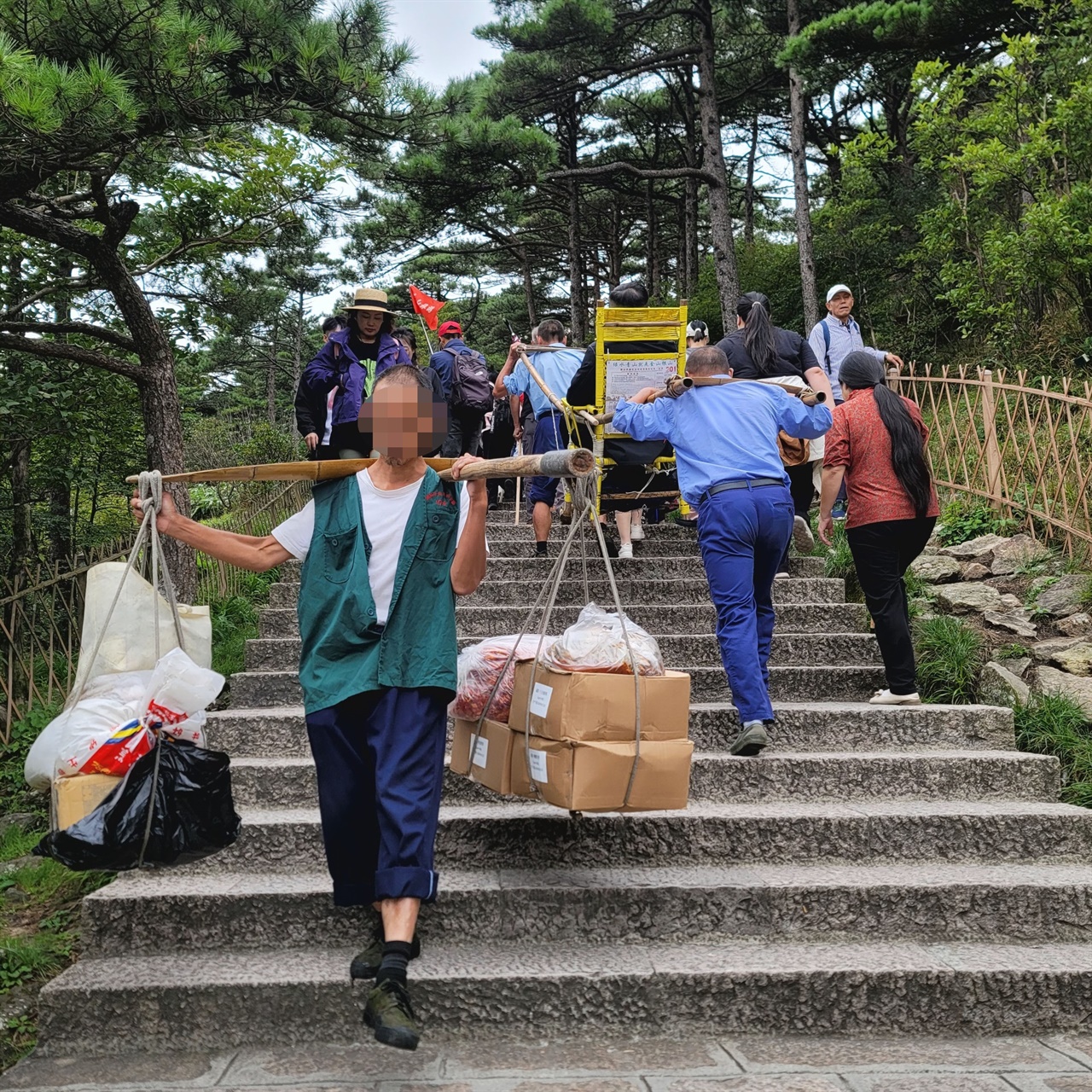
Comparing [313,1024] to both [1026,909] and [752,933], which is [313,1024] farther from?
[1026,909]

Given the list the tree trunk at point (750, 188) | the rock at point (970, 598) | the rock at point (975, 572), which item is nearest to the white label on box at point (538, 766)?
the rock at point (970, 598)

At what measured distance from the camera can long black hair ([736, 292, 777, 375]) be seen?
557 cm

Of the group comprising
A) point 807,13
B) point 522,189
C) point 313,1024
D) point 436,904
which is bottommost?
point 313,1024

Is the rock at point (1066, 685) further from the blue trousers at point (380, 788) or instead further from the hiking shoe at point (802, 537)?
the blue trousers at point (380, 788)

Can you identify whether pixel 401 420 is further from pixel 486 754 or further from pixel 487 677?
pixel 486 754

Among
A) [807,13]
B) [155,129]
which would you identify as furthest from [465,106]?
[807,13]

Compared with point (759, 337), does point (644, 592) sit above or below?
below

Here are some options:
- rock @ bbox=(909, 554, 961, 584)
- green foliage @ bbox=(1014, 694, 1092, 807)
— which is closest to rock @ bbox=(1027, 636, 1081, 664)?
green foliage @ bbox=(1014, 694, 1092, 807)

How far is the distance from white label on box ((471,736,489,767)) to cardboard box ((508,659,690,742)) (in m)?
0.26

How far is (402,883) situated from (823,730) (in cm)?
229

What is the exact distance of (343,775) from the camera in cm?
292

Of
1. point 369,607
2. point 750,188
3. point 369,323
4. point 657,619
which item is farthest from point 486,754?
point 750,188

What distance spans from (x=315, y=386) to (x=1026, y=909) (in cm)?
391

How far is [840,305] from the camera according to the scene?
700 cm
